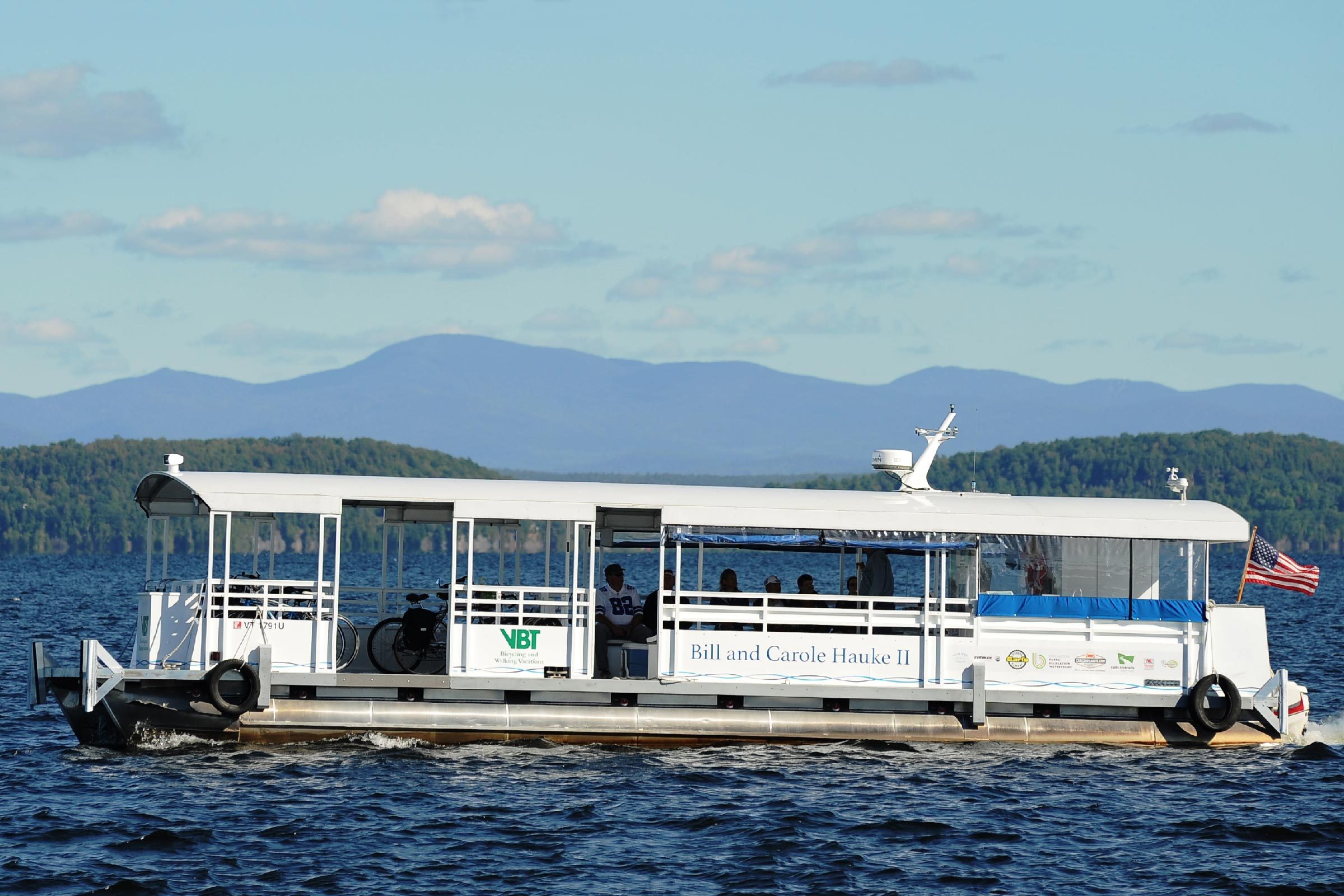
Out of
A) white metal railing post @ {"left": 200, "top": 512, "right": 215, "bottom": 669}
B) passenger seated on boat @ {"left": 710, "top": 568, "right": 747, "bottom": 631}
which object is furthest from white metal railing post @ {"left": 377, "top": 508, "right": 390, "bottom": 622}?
passenger seated on boat @ {"left": 710, "top": 568, "right": 747, "bottom": 631}


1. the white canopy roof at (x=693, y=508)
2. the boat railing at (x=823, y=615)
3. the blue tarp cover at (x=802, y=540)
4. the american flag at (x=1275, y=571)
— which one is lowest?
the boat railing at (x=823, y=615)

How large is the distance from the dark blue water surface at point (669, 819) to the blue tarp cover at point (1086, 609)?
190 centimetres

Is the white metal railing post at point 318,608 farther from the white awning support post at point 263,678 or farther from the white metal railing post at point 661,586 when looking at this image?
the white metal railing post at point 661,586

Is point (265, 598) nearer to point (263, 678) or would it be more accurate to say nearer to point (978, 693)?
point (263, 678)

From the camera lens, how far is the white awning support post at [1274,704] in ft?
79.6

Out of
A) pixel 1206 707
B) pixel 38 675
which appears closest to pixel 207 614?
pixel 38 675

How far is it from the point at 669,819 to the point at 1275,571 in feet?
34.9

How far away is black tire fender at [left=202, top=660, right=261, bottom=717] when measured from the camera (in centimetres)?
2361

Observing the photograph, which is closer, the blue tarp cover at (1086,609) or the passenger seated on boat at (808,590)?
the blue tarp cover at (1086,609)

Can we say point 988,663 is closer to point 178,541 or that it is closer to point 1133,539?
point 1133,539

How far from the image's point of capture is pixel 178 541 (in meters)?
164

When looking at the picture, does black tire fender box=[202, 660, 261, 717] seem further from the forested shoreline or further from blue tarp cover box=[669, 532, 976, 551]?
the forested shoreline

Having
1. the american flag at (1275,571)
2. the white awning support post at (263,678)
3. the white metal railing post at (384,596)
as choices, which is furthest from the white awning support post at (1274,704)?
the white awning support post at (263,678)

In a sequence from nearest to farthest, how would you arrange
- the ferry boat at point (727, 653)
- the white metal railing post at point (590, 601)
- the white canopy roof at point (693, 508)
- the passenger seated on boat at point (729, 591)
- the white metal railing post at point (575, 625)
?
the white metal railing post at point (590, 601) < the ferry boat at point (727, 653) < the white metal railing post at point (575, 625) < the white canopy roof at point (693, 508) < the passenger seated on boat at point (729, 591)
